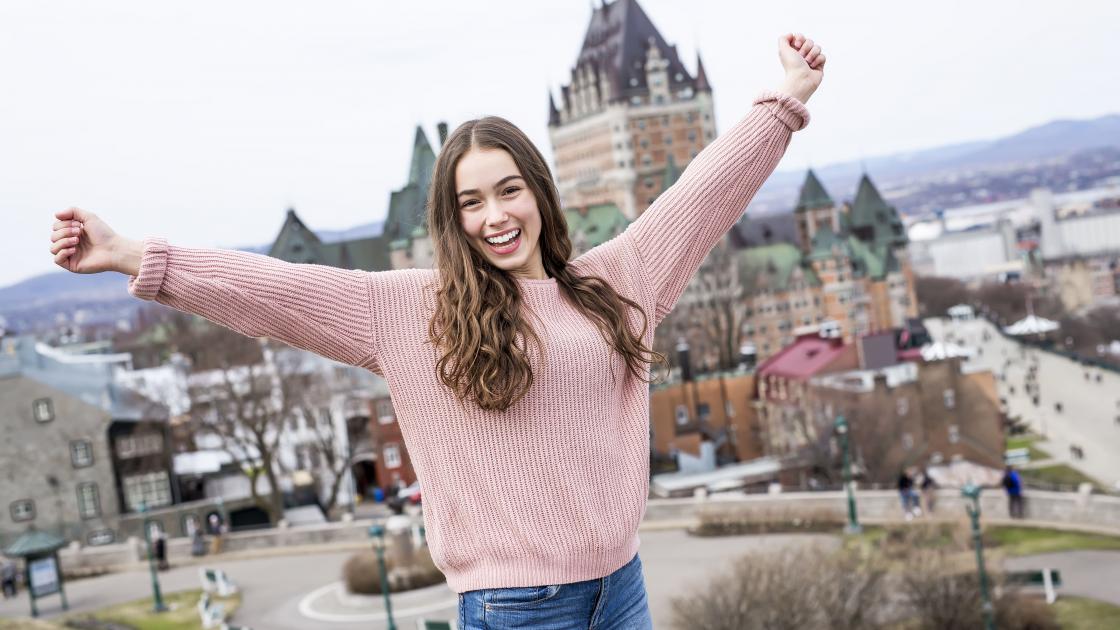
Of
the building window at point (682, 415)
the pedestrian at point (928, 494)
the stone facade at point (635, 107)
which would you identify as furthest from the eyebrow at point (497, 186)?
the stone facade at point (635, 107)

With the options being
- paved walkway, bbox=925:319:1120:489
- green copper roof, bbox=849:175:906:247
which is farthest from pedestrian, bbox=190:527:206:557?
green copper roof, bbox=849:175:906:247

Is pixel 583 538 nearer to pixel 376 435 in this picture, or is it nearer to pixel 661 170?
pixel 376 435

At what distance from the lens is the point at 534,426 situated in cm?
223

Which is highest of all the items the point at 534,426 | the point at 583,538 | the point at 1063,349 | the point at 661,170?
the point at 661,170

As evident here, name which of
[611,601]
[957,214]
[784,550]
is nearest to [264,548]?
[784,550]

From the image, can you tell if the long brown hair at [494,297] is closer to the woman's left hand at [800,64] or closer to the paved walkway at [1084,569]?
the woman's left hand at [800,64]

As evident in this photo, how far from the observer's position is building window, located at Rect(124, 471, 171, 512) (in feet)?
144

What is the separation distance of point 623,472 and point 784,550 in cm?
1503

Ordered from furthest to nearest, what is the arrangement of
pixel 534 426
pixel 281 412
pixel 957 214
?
pixel 957 214, pixel 281 412, pixel 534 426

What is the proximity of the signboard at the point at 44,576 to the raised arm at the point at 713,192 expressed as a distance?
2462 centimetres

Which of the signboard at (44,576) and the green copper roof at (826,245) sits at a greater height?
the green copper roof at (826,245)

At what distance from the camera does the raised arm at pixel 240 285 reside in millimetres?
2117

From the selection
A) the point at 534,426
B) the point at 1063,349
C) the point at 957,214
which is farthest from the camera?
the point at 957,214

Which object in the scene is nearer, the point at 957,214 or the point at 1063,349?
the point at 1063,349
